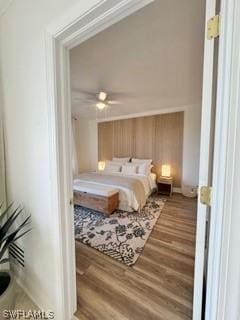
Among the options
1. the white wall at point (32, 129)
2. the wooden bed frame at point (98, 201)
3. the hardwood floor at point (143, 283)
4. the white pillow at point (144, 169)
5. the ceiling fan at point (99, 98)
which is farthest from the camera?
the white pillow at point (144, 169)

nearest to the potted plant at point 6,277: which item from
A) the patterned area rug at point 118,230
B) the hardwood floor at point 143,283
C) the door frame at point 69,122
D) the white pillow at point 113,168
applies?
the door frame at point 69,122

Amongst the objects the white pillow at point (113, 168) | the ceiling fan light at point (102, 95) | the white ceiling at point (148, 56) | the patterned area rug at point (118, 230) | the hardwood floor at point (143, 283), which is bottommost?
the hardwood floor at point (143, 283)

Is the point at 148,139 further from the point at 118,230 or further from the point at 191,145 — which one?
the point at 118,230

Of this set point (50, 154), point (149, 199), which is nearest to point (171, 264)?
point (50, 154)

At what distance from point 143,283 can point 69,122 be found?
1.66 metres

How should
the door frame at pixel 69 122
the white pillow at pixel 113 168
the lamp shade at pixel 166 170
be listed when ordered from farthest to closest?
1. the white pillow at pixel 113 168
2. the lamp shade at pixel 166 170
3. the door frame at pixel 69 122

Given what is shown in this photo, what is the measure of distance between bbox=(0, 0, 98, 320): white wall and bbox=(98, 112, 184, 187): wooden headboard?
3.97 meters

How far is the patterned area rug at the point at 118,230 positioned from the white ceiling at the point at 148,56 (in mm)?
2355

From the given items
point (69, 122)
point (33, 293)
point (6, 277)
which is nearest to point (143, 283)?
point (33, 293)

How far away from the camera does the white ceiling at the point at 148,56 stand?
1.48 meters

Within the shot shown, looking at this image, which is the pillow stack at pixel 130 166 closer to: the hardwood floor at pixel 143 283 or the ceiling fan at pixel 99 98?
the ceiling fan at pixel 99 98

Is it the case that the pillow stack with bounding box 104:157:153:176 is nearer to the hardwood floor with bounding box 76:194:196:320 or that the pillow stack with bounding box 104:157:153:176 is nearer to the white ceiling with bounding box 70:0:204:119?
the white ceiling with bounding box 70:0:204:119

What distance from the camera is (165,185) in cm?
468

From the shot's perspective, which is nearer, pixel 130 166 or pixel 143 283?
pixel 143 283
